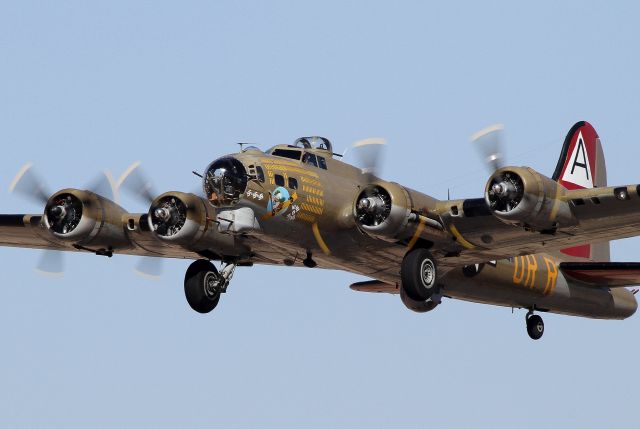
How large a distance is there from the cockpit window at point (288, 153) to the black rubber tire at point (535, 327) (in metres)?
8.53

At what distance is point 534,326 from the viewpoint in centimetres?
3122

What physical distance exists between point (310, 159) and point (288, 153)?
49 cm

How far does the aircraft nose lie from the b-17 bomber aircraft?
60.1 inches

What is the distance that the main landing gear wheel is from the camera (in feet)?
91.3

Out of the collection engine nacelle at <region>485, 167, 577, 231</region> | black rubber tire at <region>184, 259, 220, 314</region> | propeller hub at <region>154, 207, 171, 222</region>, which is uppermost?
engine nacelle at <region>485, 167, 577, 231</region>

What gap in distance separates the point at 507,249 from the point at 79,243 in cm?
994

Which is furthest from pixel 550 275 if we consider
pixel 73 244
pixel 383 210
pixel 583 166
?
pixel 73 244

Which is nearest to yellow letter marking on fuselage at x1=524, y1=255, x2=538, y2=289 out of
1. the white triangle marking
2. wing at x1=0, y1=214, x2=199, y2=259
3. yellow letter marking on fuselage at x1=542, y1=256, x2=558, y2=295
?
yellow letter marking on fuselage at x1=542, y1=256, x2=558, y2=295

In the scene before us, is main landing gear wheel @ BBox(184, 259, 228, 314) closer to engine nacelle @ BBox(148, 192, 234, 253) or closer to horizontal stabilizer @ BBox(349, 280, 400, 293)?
engine nacelle @ BBox(148, 192, 234, 253)

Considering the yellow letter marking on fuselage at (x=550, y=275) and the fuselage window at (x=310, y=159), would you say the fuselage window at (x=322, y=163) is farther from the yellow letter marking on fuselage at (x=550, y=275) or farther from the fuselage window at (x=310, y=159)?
the yellow letter marking on fuselage at (x=550, y=275)

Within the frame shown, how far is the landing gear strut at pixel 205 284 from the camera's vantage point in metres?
27.8

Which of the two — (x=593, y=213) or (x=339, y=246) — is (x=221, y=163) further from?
(x=593, y=213)

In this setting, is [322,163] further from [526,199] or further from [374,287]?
[374,287]

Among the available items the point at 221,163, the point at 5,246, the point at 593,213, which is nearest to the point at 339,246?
the point at 221,163
